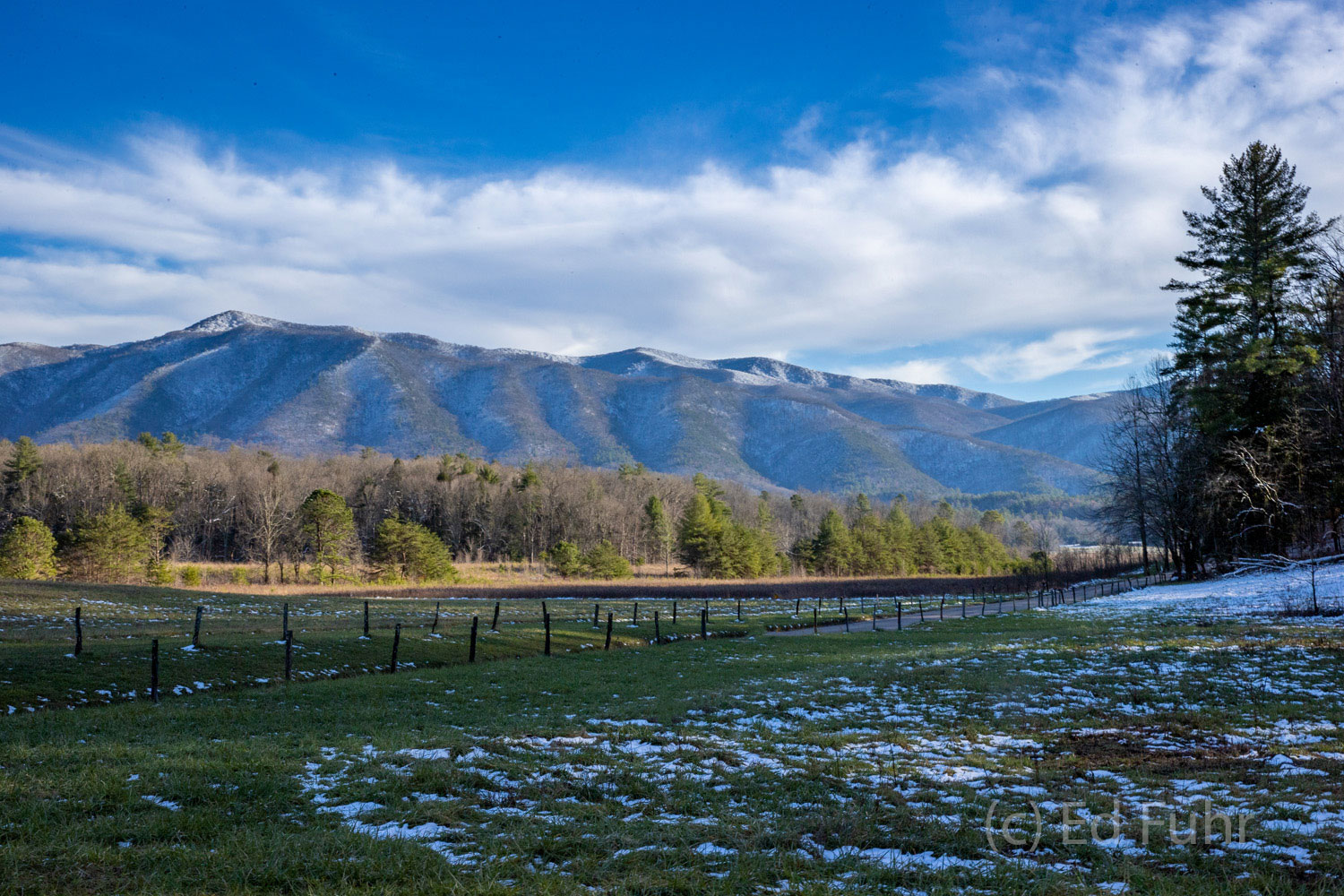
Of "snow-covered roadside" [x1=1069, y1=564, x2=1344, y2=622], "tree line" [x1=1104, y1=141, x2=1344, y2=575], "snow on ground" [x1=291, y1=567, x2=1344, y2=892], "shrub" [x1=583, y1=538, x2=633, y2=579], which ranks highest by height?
"tree line" [x1=1104, y1=141, x2=1344, y2=575]

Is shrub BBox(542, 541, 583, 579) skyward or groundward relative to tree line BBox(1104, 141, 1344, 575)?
groundward

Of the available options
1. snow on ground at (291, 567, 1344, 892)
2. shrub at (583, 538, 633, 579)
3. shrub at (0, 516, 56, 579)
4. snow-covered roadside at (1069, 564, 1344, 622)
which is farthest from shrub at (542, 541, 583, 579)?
snow on ground at (291, 567, 1344, 892)

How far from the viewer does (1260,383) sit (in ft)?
138

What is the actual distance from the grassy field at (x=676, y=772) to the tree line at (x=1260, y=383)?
1673cm

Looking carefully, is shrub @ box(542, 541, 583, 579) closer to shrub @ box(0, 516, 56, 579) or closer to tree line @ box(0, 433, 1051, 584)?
tree line @ box(0, 433, 1051, 584)

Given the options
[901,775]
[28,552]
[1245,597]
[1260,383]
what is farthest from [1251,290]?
[28,552]

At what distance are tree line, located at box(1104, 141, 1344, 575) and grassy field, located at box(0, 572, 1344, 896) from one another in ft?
54.9

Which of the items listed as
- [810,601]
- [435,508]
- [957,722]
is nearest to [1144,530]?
[810,601]

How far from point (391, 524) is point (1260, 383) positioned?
7674cm

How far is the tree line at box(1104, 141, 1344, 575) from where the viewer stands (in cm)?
3497

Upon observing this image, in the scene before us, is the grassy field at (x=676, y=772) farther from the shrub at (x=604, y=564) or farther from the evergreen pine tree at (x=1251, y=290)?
the shrub at (x=604, y=564)

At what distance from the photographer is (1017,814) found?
754 cm

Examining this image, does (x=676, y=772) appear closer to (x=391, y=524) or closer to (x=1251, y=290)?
(x=1251, y=290)

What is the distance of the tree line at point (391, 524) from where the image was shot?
78875 millimetres
